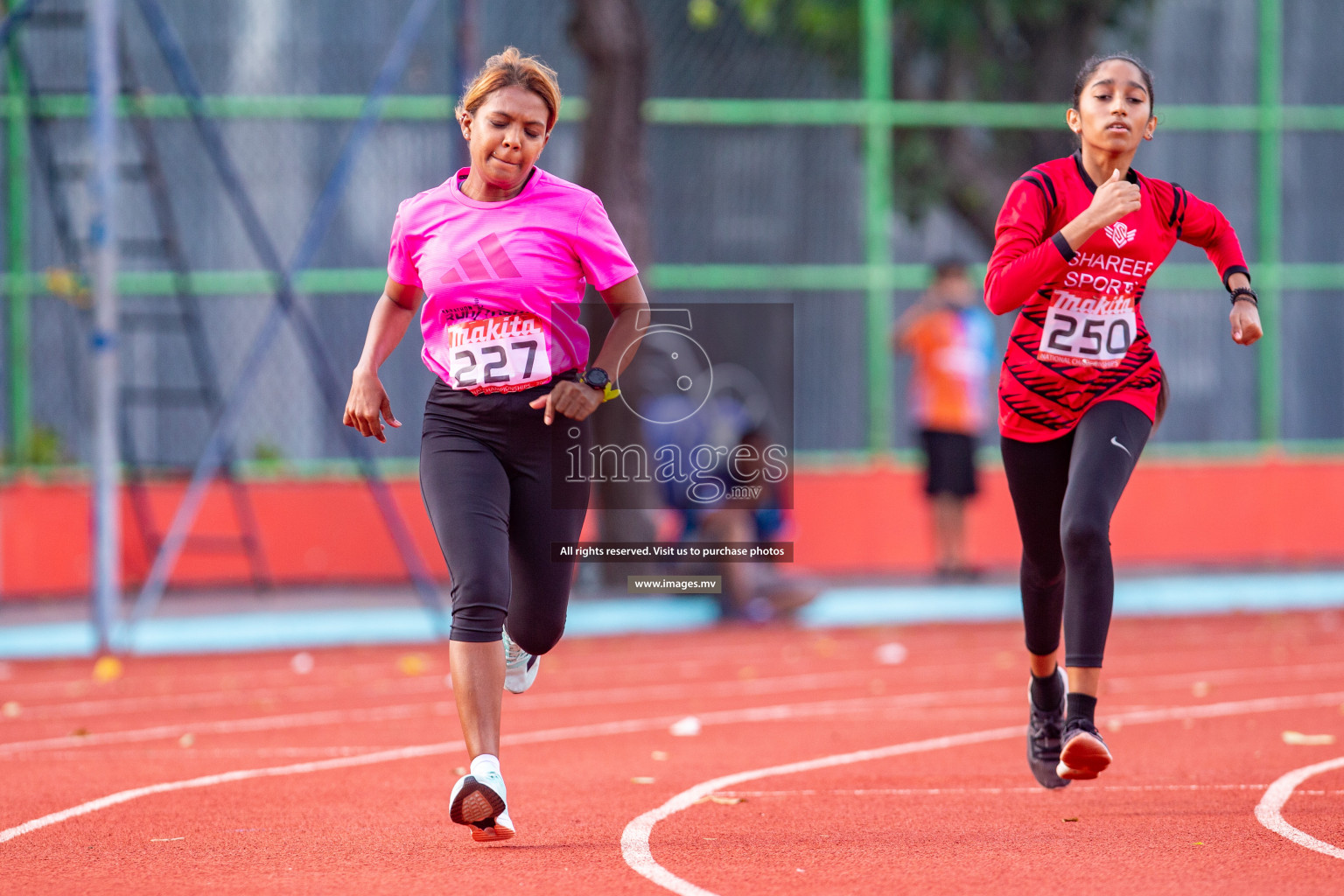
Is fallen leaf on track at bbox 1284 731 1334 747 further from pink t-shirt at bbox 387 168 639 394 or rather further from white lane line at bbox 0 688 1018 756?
pink t-shirt at bbox 387 168 639 394

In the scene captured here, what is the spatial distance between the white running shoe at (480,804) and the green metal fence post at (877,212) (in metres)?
11.0

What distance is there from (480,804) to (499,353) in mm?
1260

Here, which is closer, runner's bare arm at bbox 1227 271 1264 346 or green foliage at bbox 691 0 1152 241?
runner's bare arm at bbox 1227 271 1264 346

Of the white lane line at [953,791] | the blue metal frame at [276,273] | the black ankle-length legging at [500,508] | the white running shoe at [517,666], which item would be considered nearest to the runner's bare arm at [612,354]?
the black ankle-length legging at [500,508]

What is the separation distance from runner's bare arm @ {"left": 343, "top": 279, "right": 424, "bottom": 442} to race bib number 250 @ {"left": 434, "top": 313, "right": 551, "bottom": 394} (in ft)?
0.80

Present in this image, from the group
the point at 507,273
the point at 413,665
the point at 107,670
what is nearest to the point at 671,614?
the point at 413,665

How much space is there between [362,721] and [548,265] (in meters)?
3.72

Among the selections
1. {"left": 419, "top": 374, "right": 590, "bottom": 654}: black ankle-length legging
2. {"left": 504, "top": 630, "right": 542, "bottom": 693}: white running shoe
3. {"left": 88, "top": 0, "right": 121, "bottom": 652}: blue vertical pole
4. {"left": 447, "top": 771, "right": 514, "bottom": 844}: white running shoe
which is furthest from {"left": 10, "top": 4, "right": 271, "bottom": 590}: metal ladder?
{"left": 447, "top": 771, "right": 514, "bottom": 844}: white running shoe

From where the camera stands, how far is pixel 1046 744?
6168 mm

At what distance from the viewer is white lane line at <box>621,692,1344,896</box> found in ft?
16.8

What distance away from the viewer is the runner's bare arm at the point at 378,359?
5.56 metres

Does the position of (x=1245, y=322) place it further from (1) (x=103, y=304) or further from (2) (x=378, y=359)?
(1) (x=103, y=304)

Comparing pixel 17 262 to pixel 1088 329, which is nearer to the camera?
pixel 1088 329

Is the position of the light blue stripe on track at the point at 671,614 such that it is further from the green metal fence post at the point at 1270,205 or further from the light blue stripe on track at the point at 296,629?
the green metal fence post at the point at 1270,205
